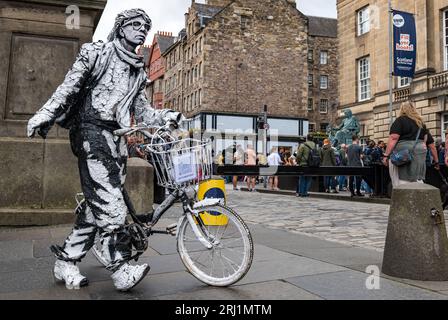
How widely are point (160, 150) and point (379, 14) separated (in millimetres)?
30000

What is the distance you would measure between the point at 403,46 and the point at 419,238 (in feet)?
59.9

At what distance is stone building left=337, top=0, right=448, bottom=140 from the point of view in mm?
24719

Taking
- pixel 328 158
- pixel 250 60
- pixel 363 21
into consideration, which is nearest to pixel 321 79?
pixel 250 60

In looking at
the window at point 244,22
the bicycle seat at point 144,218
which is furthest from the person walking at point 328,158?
the window at point 244,22

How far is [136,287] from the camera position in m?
3.32

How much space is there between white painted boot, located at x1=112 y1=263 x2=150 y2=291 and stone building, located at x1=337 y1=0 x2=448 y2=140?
78.6 ft

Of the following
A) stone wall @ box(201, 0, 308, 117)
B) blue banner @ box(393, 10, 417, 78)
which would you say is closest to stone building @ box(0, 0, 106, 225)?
blue banner @ box(393, 10, 417, 78)

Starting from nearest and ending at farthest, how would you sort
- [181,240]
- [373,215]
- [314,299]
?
[314,299] < [181,240] < [373,215]

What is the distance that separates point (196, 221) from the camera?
10.9 feet

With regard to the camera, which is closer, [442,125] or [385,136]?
[442,125]
